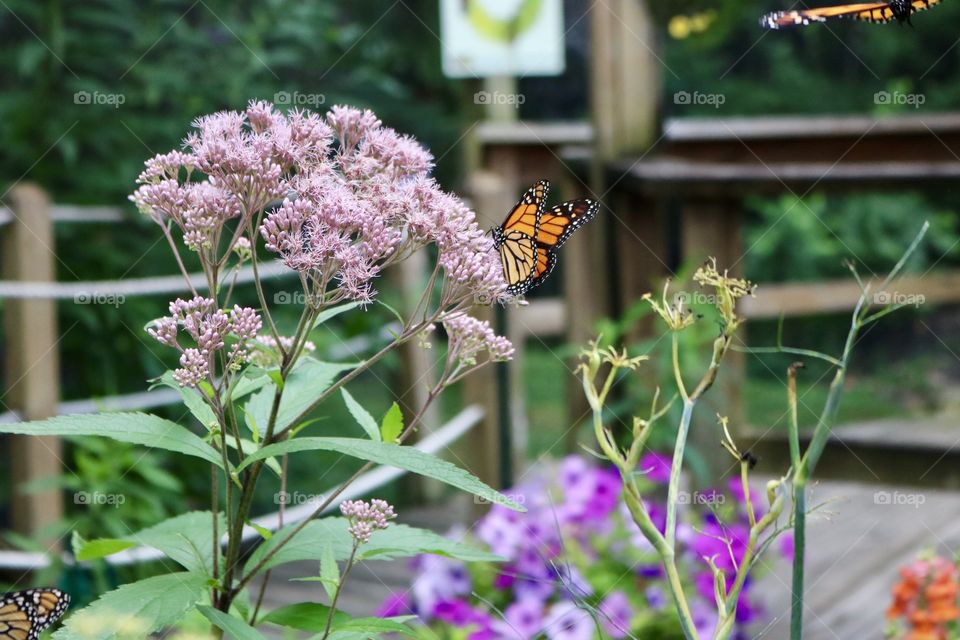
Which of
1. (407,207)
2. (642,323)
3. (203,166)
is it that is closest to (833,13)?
(407,207)

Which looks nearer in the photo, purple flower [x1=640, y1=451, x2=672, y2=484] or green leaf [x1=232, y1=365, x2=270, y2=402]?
green leaf [x1=232, y1=365, x2=270, y2=402]

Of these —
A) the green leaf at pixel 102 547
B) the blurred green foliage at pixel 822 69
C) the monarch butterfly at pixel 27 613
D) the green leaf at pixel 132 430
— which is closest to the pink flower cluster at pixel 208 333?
the green leaf at pixel 132 430

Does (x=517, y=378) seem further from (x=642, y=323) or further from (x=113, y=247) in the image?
(x=113, y=247)

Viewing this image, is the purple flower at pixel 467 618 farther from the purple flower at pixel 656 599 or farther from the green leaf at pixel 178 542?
the green leaf at pixel 178 542

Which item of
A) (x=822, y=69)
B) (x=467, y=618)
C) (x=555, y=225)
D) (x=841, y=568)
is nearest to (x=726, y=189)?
(x=467, y=618)

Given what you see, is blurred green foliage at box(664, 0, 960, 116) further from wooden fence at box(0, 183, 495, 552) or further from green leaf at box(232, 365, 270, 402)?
green leaf at box(232, 365, 270, 402)

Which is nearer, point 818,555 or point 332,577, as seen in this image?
point 332,577

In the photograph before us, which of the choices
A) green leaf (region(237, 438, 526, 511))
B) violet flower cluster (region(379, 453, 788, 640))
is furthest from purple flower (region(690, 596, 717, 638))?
green leaf (region(237, 438, 526, 511))
